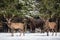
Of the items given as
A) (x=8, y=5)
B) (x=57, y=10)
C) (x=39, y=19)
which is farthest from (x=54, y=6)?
(x=8, y=5)

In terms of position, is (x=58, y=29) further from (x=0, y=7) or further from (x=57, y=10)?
(x=0, y=7)

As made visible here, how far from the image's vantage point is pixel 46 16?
10281mm

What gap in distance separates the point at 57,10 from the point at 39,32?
1.56 metres

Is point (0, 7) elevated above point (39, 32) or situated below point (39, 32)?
above

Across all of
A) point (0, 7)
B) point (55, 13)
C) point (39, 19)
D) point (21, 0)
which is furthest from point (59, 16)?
point (0, 7)

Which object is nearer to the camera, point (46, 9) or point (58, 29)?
point (46, 9)

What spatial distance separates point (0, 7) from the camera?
1005 centimetres

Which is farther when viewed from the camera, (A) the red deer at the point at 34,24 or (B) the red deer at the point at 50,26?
(A) the red deer at the point at 34,24

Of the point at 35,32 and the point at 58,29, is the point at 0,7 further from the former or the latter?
the point at 58,29

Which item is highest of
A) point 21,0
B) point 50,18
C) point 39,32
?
point 21,0

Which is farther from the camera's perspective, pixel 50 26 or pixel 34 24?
pixel 34 24

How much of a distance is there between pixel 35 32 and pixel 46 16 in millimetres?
1134

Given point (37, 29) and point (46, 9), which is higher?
point (46, 9)

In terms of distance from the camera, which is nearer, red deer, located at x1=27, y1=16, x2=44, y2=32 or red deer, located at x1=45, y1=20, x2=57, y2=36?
red deer, located at x1=45, y1=20, x2=57, y2=36
